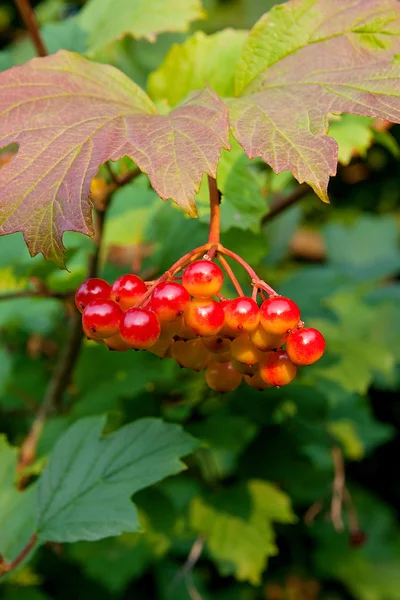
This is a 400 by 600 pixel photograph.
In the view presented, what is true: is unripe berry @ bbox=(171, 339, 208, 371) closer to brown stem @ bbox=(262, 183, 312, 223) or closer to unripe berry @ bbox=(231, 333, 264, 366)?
unripe berry @ bbox=(231, 333, 264, 366)

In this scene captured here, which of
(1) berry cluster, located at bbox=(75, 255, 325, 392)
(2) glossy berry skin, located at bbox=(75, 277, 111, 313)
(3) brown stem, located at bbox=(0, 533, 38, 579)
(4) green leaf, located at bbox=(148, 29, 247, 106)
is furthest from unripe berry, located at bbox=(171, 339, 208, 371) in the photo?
(4) green leaf, located at bbox=(148, 29, 247, 106)

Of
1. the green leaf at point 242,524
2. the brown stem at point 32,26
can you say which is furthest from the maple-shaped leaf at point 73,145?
the green leaf at point 242,524

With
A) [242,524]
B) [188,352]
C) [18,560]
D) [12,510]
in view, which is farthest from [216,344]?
[242,524]

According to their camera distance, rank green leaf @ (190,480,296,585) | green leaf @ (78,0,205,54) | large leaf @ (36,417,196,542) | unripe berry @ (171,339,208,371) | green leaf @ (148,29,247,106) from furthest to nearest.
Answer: green leaf @ (190,480,296,585) → green leaf @ (78,0,205,54) → green leaf @ (148,29,247,106) → large leaf @ (36,417,196,542) → unripe berry @ (171,339,208,371)

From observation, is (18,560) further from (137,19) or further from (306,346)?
(137,19)

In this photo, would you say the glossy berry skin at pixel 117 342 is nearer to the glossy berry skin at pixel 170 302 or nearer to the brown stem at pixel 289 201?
the glossy berry skin at pixel 170 302

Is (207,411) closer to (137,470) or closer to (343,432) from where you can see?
(137,470)
